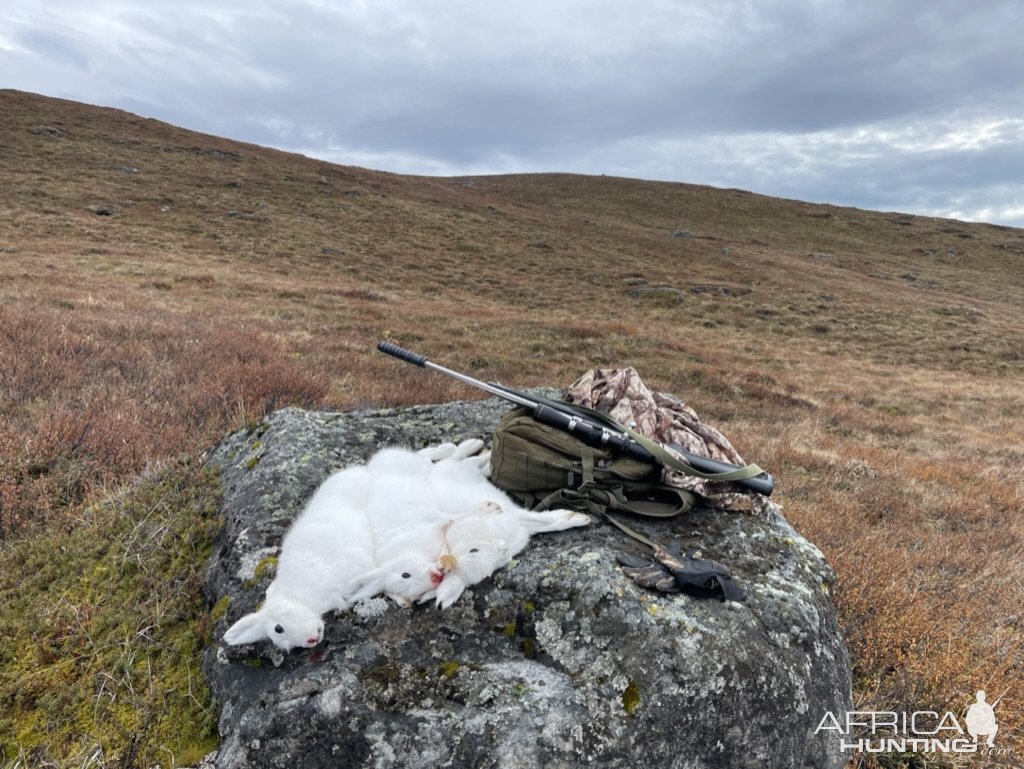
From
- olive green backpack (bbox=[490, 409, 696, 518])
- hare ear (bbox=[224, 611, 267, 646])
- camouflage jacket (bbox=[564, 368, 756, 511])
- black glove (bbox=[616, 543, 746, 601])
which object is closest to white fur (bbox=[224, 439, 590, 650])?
hare ear (bbox=[224, 611, 267, 646])

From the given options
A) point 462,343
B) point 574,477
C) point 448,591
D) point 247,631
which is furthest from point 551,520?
point 462,343

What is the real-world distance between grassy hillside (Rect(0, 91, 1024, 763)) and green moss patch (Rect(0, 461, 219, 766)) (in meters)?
0.02

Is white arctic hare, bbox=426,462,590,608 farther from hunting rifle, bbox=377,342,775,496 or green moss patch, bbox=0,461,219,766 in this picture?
green moss patch, bbox=0,461,219,766

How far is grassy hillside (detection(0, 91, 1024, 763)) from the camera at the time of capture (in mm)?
3473

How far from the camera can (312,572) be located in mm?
2436

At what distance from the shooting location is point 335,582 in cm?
244

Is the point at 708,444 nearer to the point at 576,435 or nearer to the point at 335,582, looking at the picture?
the point at 576,435

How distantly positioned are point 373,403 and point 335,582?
4.27 metres

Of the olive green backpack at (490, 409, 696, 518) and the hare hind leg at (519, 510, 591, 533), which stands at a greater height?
the olive green backpack at (490, 409, 696, 518)

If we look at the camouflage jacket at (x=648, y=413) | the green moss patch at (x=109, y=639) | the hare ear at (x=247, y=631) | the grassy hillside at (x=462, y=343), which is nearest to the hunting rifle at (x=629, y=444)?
the camouflage jacket at (x=648, y=413)

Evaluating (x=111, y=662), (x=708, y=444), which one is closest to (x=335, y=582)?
(x=111, y=662)

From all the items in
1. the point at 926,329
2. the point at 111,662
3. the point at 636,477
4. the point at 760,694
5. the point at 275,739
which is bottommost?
the point at 111,662

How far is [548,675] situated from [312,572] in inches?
44.0

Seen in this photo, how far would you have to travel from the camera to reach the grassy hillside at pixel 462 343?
11.4 feet
